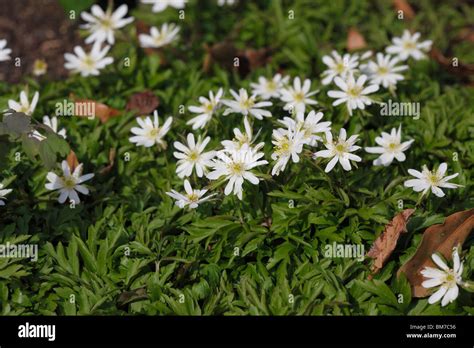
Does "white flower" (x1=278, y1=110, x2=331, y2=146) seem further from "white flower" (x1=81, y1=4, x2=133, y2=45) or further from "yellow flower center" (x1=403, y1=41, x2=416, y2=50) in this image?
"white flower" (x1=81, y1=4, x2=133, y2=45)

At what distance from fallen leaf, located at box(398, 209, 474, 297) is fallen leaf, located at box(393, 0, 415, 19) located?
7.48 ft

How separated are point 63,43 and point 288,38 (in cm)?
158

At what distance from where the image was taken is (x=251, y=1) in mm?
5395

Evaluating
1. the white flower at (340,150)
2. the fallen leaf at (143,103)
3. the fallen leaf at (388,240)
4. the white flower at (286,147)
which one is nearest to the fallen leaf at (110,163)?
the fallen leaf at (143,103)

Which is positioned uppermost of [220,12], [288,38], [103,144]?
[220,12]

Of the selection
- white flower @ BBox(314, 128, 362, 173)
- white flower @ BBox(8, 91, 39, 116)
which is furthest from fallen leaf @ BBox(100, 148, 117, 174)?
white flower @ BBox(314, 128, 362, 173)

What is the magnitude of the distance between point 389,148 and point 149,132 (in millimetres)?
1264

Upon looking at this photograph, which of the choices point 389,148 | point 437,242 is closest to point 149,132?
point 389,148

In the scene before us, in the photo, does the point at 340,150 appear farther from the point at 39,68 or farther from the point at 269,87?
the point at 39,68

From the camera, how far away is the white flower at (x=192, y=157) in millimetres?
3631

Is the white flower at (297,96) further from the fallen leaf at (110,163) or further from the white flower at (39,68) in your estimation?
the white flower at (39,68)
